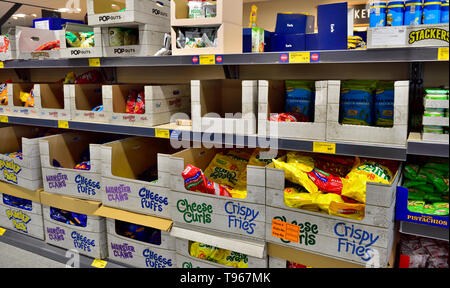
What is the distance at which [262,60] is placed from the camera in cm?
168

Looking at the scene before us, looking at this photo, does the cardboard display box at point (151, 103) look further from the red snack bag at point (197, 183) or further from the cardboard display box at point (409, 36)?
the cardboard display box at point (409, 36)

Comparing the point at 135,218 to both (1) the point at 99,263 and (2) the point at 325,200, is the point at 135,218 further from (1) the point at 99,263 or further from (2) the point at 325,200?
(2) the point at 325,200

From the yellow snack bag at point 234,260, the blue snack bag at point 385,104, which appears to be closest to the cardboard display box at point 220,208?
the yellow snack bag at point 234,260

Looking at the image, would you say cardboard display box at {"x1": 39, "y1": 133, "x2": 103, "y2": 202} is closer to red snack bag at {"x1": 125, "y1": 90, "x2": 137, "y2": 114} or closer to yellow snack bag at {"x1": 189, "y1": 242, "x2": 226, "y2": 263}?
red snack bag at {"x1": 125, "y1": 90, "x2": 137, "y2": 114}

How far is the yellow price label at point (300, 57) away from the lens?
5.15 ft

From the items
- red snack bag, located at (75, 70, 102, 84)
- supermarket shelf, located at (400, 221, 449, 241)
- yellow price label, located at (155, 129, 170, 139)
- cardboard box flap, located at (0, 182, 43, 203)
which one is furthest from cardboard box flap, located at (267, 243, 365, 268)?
red snack bag, located at (75, 70, 102, 84)

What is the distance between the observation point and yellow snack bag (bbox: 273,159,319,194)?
5.29 feet

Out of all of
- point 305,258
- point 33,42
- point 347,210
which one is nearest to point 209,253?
point 305,258

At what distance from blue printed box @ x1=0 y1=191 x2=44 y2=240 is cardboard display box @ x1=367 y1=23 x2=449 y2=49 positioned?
88.9 inches

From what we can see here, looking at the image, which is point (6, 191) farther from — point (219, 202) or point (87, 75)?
point (219, 202)

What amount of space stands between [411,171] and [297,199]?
0.55m
